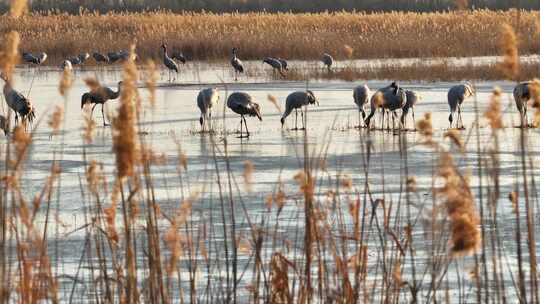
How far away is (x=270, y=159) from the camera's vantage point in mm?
13422

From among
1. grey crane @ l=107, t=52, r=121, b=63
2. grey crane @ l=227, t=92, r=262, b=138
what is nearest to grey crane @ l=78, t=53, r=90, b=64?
grey crane @ l=107, t=52, r=121, b=63

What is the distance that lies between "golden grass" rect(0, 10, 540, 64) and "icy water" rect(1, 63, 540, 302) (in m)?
8.01

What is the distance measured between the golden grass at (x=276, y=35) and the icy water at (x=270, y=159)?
26.3ft

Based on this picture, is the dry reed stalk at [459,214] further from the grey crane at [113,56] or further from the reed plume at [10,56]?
the grey crane at [113,56]

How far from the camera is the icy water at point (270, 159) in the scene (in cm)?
658

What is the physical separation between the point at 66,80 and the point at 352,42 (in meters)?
31.0

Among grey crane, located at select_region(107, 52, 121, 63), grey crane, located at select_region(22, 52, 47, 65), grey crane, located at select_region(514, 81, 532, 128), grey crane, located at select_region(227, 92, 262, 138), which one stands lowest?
grey crane, located at select_region(514, 81, 532, 128)

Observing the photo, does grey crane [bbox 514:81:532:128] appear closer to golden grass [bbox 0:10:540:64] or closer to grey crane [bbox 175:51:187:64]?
grey crane [bbox 175:51:187:64]

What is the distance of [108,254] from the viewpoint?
732 cm

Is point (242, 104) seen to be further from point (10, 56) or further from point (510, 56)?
point (510, 56)

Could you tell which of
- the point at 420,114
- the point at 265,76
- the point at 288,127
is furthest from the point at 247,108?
the point at 265,76

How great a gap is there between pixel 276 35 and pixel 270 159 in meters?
22.7

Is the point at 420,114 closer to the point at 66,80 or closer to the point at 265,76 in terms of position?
the point at 265,76

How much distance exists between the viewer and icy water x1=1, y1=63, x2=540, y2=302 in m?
6.58
